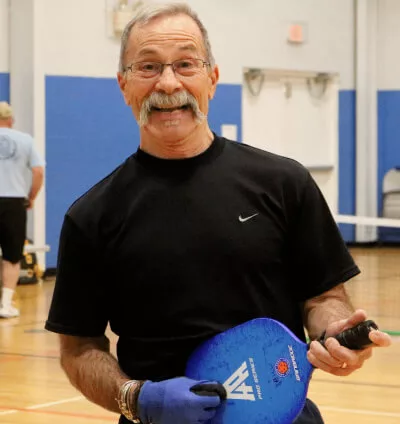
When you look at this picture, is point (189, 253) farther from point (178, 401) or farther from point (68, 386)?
point (68, 386)

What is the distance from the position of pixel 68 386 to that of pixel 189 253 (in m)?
5.01

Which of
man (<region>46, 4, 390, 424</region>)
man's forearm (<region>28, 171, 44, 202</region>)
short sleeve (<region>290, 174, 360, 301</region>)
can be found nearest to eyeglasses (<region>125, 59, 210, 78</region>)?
man (<region>46, 4, 390, 424</region>)

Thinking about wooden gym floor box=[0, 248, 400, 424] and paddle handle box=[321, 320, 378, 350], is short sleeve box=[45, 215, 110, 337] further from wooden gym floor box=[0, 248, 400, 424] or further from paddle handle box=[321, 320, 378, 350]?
wooden gym floor box=[0, 248, 400, 424]

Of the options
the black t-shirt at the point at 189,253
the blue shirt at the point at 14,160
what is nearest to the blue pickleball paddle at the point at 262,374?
the black t-shirt at the point at 189,253

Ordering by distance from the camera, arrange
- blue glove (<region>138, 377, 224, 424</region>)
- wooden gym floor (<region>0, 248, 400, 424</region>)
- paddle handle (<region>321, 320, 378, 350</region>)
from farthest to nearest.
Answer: wooden gym floor (<region>0, 248, 400, 424</region>) → blue glove (<region>138, 377, 224, 424</region>) → paddle handle (<region>321, 320, 378, 350</region>)

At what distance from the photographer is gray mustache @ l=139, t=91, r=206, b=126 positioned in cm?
282

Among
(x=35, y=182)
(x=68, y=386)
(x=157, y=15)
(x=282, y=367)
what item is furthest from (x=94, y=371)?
(x=35, y=182)

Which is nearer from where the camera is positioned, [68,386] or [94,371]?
[94,371]

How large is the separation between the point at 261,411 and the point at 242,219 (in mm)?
527

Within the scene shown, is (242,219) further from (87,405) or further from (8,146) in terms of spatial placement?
(8,146)

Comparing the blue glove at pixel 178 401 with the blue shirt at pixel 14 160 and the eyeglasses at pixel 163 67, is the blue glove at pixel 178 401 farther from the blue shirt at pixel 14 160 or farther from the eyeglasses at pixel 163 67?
the blue shirt at pixel 14 160

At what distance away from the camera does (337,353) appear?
2527 mm

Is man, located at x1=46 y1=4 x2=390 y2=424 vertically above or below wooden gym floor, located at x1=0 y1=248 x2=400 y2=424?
above

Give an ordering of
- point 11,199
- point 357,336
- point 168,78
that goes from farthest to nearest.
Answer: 1. point 11,199
2. point 168,78
3. point 357,336
